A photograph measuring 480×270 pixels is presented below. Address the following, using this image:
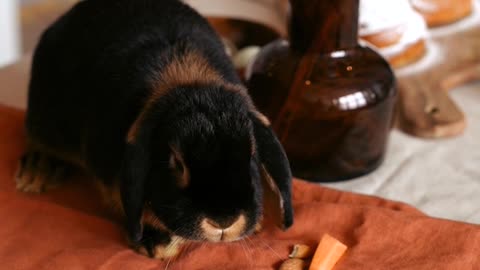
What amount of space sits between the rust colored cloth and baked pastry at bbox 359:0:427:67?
374mm

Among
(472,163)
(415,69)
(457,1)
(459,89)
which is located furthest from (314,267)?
(457,1)

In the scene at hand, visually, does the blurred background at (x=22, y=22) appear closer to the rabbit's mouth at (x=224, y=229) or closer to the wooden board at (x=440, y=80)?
the wooden board at (x=440, y=80)

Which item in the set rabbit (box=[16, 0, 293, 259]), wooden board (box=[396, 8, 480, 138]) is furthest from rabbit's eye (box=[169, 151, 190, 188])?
wooden board (box=[396, 8, 480, 138])

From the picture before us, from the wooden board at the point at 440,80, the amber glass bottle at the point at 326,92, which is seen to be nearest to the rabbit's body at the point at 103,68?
the amber glass bottle at the point at 326,92

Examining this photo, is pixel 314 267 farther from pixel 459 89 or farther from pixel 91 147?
pixel 459 89

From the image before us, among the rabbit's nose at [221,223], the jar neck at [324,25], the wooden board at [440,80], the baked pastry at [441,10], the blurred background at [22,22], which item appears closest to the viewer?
the rabbit's nose at [221,223]

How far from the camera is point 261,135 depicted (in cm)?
82

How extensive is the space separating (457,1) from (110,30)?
2.71 ft

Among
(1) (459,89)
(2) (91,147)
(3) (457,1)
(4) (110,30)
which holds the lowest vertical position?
(1) (459,89)

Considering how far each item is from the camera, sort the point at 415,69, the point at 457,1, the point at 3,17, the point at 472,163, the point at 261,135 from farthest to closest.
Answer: the point at 3,17, the point at 457,1, the point at 415,69, the point at 472,163, the point at 261,135

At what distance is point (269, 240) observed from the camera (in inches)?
35.6

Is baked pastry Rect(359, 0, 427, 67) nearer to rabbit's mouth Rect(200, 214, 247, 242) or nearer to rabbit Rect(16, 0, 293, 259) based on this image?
rabbit Rect(16, 0, 293, 259)

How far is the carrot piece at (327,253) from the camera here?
0.84 m

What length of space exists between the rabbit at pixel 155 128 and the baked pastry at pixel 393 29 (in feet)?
1.13
